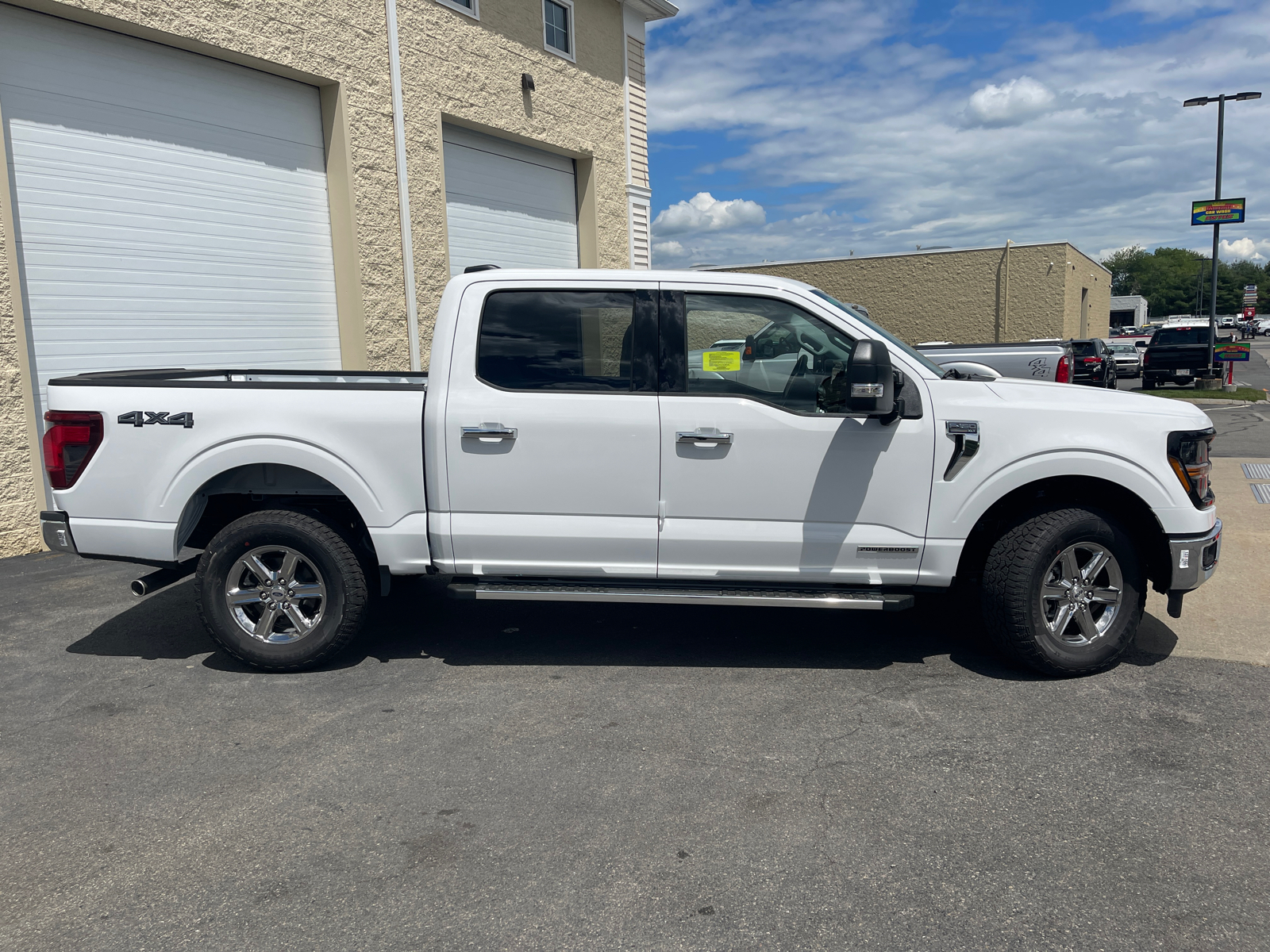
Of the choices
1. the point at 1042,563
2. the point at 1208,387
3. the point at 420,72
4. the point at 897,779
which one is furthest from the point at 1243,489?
the point at 1208,387

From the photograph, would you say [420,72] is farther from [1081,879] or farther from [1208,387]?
[1208,387]

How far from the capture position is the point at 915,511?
15.5 ft

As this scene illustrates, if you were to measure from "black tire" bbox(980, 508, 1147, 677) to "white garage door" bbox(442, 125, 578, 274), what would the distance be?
29.5ft

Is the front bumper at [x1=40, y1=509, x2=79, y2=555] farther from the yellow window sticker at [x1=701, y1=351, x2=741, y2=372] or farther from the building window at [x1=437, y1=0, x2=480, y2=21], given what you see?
the building window at [x1=437, y1=0, x2=480, y2=21]

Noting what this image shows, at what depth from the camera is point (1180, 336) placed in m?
29.1

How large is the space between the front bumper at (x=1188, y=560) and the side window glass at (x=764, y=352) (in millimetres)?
1777

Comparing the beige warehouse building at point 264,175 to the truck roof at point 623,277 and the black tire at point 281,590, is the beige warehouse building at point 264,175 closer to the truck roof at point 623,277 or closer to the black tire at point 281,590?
the black tire at point 281,590

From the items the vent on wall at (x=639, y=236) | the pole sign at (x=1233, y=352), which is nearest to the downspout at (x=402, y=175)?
the vent on wall at (x=639, y=236)

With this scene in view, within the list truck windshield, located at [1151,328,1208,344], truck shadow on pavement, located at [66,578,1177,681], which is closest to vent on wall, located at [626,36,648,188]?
truck shadow on pavement, located at [66,578,1177,681]

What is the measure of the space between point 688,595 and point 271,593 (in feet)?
7.11

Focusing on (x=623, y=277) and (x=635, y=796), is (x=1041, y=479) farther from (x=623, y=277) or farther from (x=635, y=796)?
(x=635, y=796)

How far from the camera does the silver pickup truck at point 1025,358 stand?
1386 centimetres

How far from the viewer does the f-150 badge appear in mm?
4867

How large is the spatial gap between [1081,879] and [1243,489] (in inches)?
343
